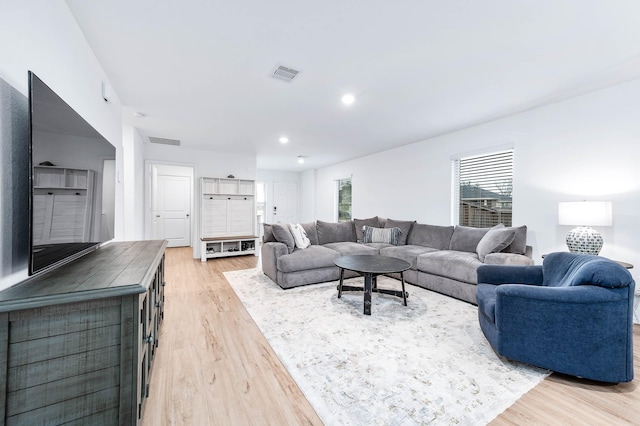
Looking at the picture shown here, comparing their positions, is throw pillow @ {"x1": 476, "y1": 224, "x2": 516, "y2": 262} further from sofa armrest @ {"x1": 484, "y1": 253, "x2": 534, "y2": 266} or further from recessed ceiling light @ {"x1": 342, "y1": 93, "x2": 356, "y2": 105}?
recessed ceiling light @ {"x1": 342, "y1": 93, "x2": 356, "y2": 105}

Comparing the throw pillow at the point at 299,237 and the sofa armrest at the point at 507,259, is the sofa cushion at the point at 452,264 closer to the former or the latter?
the sofa armrest at the point at 507,259

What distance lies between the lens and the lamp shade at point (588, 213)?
2555 mm

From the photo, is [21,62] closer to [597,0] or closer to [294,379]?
[294,379]

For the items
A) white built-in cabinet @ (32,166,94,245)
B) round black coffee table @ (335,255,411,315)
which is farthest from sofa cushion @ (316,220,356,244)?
white built-in cabinet @ (32,166,94,245)

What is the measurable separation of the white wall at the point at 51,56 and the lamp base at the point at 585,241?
421cm

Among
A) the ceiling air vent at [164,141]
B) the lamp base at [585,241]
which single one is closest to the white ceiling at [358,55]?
the ceiling air vent at [164,141]

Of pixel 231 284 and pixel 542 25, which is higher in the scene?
pixel 542 25

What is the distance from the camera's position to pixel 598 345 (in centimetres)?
165

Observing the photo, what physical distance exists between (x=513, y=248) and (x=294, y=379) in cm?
303

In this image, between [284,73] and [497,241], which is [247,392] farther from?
[497,241]

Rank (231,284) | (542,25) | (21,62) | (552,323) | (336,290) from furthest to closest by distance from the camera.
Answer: (231,284), (336,290), (542,25), (552,323), (21,62)

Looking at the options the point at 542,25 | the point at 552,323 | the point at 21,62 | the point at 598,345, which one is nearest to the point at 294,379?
the point at 552,323

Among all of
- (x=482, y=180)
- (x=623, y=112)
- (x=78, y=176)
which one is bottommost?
(x=78, y=176)

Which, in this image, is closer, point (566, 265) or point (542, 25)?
point (542, 25)
